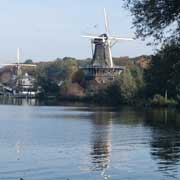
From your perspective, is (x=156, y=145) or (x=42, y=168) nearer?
(x=42, y=168)

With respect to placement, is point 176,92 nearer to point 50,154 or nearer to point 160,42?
point 50,154

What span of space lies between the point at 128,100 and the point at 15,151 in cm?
8004

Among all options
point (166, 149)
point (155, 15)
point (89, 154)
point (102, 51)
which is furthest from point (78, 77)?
point (155, 15)

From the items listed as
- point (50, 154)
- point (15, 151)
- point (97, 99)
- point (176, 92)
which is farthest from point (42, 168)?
point (97, 99)

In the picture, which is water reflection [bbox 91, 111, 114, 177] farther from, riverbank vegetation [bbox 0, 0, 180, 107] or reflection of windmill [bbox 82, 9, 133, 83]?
reflection of windmill [bbox 82, 9, 133, 83]

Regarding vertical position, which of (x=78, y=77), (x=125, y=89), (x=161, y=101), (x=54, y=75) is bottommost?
(x=161, y=101)

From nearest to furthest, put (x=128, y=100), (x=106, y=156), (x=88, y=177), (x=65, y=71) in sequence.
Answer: (x=88, y=177)
(x=106, y=156)
(x=128, y=100)
(x=65, y=71)

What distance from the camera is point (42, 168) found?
25500mm

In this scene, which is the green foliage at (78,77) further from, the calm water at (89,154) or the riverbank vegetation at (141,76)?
the calm water at (89,154)

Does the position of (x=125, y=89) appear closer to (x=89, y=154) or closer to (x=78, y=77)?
(x=78, y=77)

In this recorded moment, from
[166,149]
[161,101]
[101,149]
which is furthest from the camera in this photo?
[161,101]

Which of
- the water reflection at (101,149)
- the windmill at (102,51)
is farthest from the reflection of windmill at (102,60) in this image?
the water reflection at (101,149)

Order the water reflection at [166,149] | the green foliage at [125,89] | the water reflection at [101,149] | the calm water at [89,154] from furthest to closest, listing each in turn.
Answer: the green foliage at [125,89]
the water reflection at [101,149]
the water reflection at [166,149]
the calm water at [89,154]

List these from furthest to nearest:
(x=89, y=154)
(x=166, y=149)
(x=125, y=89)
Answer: (x=125, y=89) < (x=166, y=149) < (x=89, y=154)
